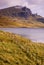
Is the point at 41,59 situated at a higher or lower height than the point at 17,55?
lower

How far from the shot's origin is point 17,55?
21.3 meters

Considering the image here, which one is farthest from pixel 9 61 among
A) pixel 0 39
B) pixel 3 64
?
pixel 0 39

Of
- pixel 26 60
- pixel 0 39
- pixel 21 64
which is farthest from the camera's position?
pixel 0 39

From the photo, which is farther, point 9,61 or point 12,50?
point 12,50

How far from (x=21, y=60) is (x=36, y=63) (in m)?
2.04

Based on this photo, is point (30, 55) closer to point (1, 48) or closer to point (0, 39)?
point (1, 48)

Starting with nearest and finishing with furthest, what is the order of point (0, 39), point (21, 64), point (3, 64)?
1. point (3, 64)
2. point (21, 64)
3. point (0, 39)

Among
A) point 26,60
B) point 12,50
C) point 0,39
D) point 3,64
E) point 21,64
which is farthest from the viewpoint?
point 0,39

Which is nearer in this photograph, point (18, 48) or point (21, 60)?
point (21, 60)

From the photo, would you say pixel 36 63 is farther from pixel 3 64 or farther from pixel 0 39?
pixel 0 39

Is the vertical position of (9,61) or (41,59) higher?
(9,61)

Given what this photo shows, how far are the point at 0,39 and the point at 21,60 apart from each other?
22.2 ft

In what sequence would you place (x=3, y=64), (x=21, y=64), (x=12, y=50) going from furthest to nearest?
(x=12, y=50) → (x=21, y=64) → (x=3, y=64)

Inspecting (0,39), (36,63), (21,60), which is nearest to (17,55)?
(21,60)
